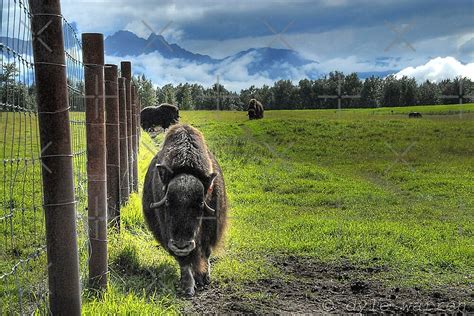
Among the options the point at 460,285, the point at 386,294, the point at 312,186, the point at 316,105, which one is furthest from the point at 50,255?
the point at 316,105

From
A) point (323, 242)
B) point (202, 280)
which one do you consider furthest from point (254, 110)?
point (202, 280)

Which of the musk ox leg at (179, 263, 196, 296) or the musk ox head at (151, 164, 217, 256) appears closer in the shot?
the musk ox head at (151, 164, 217, 256)

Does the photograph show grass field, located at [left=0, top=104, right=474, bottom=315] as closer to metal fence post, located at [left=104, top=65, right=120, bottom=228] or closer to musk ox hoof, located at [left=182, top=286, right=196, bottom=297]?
musk ox hoof, located at [left=182, top=286, right=196, bottom=297]

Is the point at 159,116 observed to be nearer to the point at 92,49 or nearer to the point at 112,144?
the point at 112,144

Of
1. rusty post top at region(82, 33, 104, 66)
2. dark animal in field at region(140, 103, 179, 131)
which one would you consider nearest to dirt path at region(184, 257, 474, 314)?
rusty post top at region(82, 33, 104, 66)

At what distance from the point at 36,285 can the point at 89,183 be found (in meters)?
1.02

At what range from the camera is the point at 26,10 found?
3344mm

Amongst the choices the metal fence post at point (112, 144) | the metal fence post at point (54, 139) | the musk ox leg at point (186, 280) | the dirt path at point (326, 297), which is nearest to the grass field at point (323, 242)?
the dirt path at point (326, 297)

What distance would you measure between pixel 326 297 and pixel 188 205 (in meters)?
1.83

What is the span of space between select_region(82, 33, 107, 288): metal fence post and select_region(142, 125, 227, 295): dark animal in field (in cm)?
59

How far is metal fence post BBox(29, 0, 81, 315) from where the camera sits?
3.31m

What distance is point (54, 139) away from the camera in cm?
334

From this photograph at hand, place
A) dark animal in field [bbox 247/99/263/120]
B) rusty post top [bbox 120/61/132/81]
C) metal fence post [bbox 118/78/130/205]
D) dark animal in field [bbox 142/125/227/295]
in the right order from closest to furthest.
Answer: dark animal in field [bbox 142/125/227/295] → metal fence post [bbox 118/78/130/205] → rusty post top [bbox 120/61/132/81] → dark animal in field [bbox 247/99/263/120]

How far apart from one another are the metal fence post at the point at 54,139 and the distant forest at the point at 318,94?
24.4 metres
